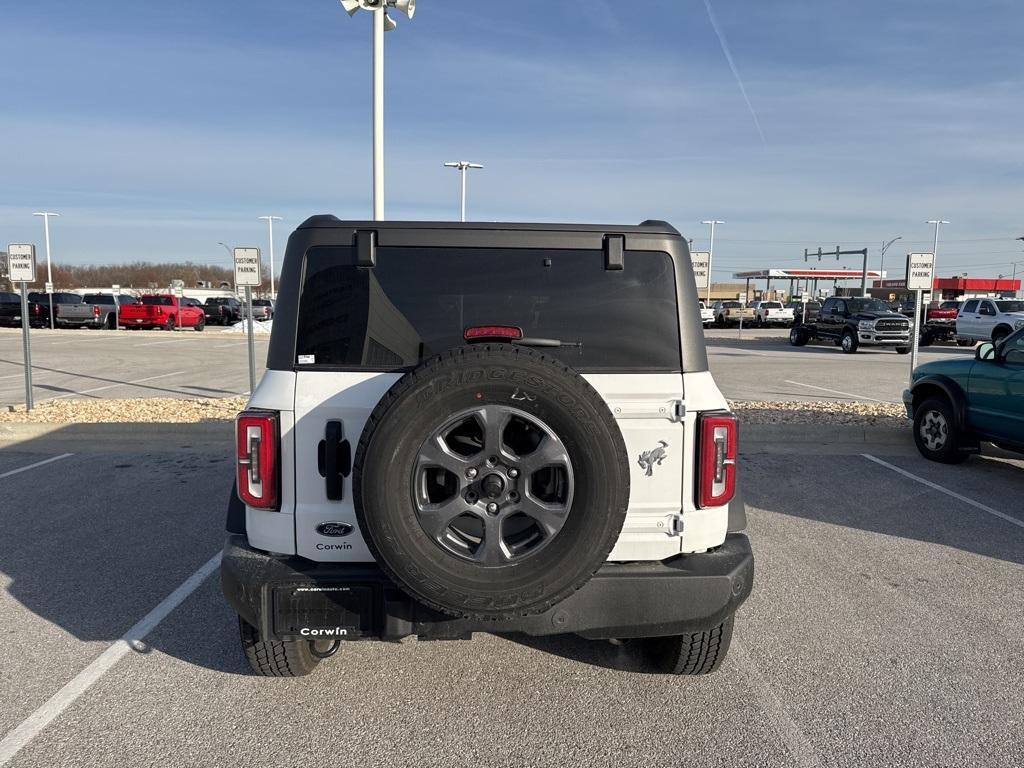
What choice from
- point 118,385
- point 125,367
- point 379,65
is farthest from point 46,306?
point 379,65

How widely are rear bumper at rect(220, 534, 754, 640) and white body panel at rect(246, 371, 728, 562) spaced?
89mm

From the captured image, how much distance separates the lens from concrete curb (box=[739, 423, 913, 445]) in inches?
368

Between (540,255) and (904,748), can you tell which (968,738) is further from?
(540,255)

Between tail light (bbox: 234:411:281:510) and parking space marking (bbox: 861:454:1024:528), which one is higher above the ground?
tail light (bbox: 234:411:281:510)

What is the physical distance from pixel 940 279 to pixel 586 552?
89925mm

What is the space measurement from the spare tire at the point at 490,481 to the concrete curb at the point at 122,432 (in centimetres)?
719

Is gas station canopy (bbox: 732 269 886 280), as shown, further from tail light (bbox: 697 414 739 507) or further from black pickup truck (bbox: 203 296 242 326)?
tail light (bbox: 697 414 739 507)

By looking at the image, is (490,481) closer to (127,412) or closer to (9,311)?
(127,412)

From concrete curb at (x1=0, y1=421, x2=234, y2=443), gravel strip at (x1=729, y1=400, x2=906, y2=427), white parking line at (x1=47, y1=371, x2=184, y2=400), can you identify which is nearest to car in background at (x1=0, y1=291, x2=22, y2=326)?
white parking line at (x1=47, y1=371, x2=184, y2=400)

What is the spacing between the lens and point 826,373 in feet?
62.2

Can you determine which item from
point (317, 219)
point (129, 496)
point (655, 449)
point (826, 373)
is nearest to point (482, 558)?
point (655, 449)

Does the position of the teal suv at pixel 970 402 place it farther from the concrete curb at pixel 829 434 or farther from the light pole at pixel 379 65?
the light pole at pixel 379 65

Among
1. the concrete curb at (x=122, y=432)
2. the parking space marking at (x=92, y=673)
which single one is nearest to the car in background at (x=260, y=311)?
the concrete curb at (x=122, y=432)

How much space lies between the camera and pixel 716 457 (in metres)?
3.17
